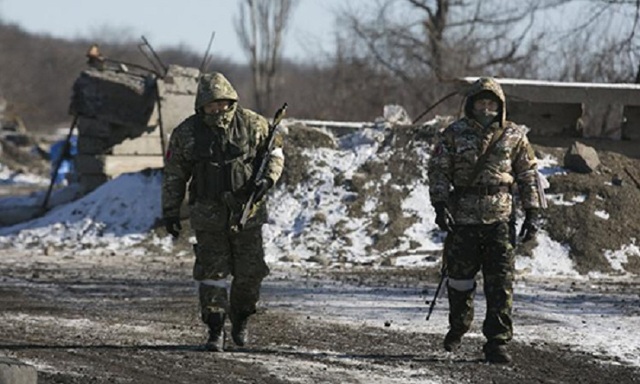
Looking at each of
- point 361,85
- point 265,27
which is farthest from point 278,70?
point 361,85

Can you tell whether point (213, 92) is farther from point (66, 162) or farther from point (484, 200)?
point (66, 162)

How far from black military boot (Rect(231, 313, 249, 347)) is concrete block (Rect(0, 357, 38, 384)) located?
2756mm

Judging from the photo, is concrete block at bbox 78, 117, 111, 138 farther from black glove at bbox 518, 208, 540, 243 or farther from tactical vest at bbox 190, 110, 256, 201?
black glove at bbox 518, 208, 540, 243

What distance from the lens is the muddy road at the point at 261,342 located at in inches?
369

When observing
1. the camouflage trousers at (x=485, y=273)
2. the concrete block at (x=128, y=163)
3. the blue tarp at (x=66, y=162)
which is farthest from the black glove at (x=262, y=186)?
the blue tarp at (x=66, y=162)

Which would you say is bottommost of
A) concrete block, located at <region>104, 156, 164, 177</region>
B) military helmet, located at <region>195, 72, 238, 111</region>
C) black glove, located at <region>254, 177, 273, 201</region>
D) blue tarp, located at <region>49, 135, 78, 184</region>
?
blue tarp, located at <region>49, 135, 78, 184</region>

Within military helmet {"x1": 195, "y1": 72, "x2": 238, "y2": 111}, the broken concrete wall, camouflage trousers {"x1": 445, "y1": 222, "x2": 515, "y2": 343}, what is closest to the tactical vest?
military helmet {"x1": 195, "y1": 72, "x2": 238, "y2": 111}

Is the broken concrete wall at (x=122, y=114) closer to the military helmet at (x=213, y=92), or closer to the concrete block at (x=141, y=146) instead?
the concrete block at (x=141, y=146)

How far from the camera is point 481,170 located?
1003cm

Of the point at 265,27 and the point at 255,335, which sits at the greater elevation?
the point at 265,27

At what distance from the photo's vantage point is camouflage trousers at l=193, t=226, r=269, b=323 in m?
10.2

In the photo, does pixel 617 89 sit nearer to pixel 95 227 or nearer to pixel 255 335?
pixel 95 227

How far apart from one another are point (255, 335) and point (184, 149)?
68.3 inches

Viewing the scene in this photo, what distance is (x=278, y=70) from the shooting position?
63938 mm
